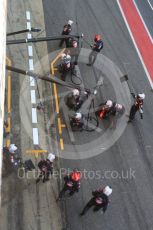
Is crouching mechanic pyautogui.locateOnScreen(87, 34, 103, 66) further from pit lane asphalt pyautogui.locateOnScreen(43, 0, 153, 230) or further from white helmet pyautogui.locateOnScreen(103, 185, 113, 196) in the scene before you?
white helmet pyautogui.locateOnScreen(103, 185, 113, 196)

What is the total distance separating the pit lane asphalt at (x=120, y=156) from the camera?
16.4 m

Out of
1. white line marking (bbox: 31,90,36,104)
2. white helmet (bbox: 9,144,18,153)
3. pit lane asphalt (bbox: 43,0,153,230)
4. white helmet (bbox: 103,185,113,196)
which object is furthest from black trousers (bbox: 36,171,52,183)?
white line marking (bbox: 31,90,36,104)

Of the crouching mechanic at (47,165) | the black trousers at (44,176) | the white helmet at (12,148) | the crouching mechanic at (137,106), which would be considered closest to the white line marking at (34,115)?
the white helmet at (12,148)

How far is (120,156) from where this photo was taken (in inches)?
744

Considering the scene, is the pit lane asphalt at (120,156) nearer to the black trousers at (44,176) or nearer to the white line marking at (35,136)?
the black trousers at (44,176)

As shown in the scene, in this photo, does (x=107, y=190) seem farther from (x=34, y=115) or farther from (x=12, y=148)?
(x=34, y=115)

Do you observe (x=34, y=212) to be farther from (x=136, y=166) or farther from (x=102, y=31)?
(x=102, y=31)

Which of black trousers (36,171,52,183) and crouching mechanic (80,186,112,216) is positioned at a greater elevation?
black trousers (36,171,52,183)

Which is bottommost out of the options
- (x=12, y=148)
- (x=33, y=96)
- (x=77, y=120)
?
(x=12, y=148)

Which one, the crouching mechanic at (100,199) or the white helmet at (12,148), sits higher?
the white helmet at (12,148)

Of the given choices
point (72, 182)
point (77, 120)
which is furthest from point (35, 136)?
point (72, 182)

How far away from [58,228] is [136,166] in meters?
5.33

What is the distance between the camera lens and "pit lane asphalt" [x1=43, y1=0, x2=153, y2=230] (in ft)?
53.9

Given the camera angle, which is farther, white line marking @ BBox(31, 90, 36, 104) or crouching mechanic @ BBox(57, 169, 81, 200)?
white line marking @ BBox(31, 90, 36, 104)
